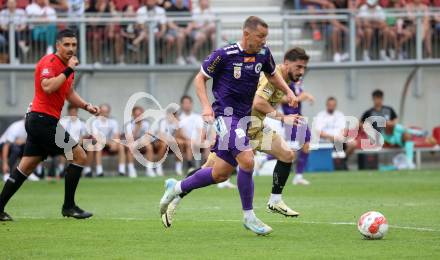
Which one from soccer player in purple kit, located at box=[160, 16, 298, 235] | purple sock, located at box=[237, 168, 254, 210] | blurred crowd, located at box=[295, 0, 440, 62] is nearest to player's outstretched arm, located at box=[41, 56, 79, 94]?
soccer player in purple kit, located at box=[160, 16, 298, 235]

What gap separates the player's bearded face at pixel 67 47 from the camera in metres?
12.5

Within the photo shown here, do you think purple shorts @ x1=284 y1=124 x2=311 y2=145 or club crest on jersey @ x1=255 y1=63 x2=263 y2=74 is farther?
purple shorts @ x1=284 y1=124 x2=311 y2=145

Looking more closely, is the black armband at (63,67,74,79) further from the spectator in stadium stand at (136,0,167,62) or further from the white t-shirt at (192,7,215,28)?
the white t-shirt at (192,7,215,28)

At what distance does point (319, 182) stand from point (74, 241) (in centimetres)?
1095

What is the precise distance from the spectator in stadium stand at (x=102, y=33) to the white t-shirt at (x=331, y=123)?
5.28m

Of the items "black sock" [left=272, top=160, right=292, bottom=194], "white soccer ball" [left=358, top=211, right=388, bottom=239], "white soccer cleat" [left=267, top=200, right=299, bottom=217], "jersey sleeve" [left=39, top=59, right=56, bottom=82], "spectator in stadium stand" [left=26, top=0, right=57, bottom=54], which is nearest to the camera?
"white soccer ball" [left=358, top=211, right=388, bottom=239]

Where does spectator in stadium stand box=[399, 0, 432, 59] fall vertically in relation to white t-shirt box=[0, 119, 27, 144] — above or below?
above

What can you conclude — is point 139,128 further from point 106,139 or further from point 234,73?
point 234,73

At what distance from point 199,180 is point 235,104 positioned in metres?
0.97

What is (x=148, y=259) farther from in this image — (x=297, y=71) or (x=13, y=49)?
(x=13, y=49)

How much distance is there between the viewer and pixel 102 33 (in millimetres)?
24672

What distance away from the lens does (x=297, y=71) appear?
44.6ft

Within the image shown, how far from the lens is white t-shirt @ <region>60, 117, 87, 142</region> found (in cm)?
2319

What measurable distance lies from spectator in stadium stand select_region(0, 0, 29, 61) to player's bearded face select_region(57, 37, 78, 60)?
11.9 meters
